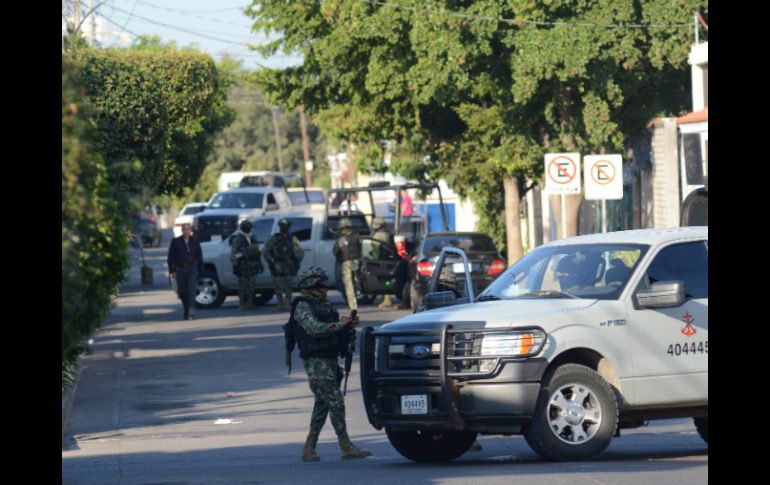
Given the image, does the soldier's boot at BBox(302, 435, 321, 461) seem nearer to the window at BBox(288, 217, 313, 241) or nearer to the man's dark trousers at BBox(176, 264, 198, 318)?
the man's dark trousers at BBox(176, 264, 198, 318)

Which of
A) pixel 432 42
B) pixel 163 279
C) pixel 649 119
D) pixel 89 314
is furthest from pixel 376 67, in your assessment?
pixel 89 314

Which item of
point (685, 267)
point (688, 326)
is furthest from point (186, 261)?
point (688, 326)

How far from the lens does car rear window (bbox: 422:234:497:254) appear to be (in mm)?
28844

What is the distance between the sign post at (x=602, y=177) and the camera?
84.7ft

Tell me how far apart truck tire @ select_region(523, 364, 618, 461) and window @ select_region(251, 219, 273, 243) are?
20.8m

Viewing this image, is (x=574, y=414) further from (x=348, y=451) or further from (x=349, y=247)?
(x=349, y=247)

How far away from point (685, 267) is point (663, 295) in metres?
0.68

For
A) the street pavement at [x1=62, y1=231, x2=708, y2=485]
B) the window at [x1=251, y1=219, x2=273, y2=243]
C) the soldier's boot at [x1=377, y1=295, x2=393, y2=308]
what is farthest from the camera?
the window at [x1=251, y1=219, x2=273, y2=243]

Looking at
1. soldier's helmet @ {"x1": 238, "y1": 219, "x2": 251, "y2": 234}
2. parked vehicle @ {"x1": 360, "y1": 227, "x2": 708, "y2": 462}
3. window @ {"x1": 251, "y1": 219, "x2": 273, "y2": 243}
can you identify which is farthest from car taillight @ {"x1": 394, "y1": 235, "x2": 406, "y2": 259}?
parked vehicle @ {"x1": 360, "y1": 227, "x2": 708, "y2": 462}

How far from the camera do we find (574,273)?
12.6m

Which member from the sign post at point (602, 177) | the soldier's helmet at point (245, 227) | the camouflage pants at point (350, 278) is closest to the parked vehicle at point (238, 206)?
the soldier's helmet at point (245, 227)

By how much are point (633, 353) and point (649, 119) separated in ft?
87.0

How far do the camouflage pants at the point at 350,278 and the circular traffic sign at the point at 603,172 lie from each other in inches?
206
